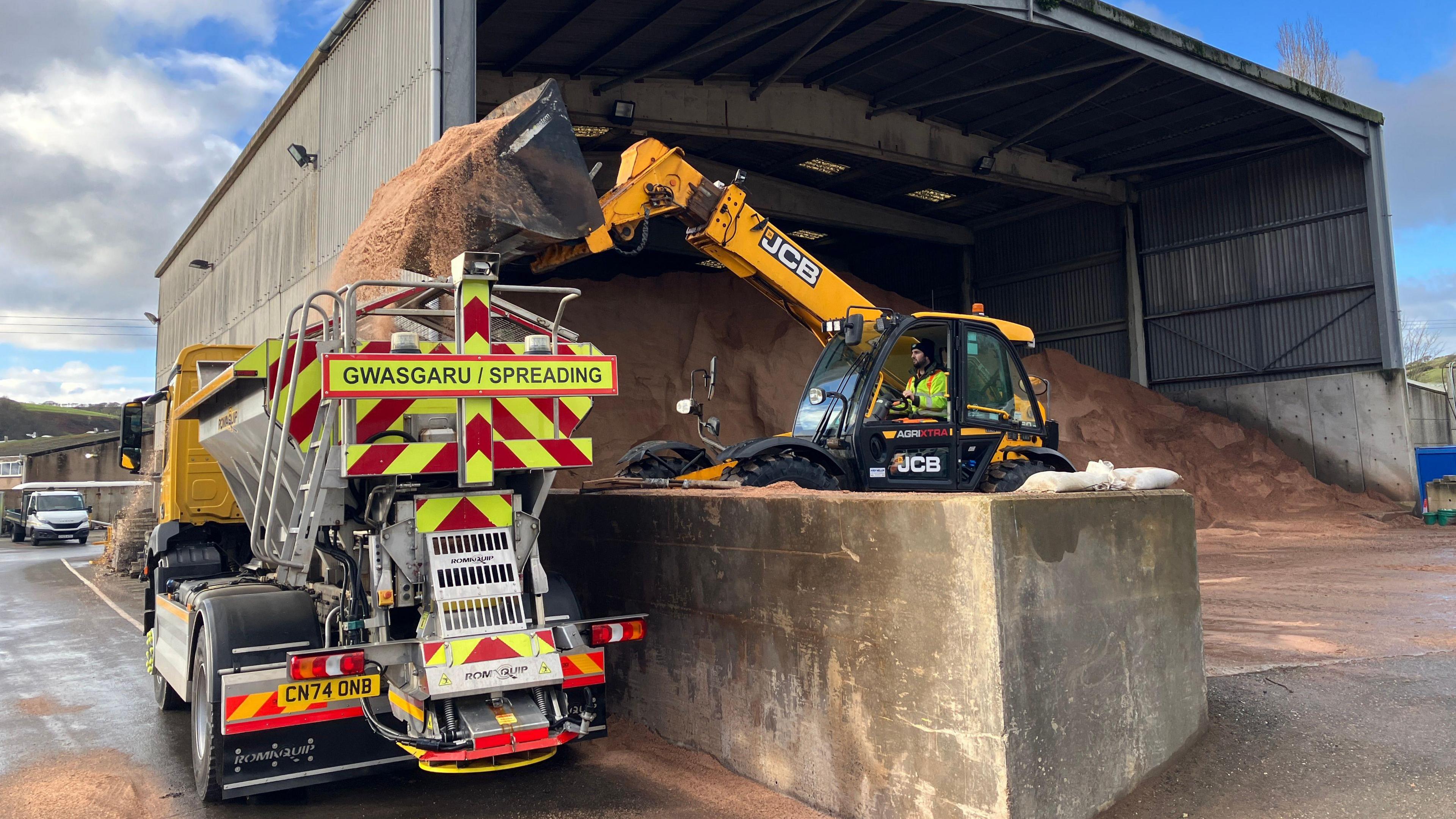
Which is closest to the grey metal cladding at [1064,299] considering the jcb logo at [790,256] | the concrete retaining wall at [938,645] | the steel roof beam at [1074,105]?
the steel roof beam at [1074,105]

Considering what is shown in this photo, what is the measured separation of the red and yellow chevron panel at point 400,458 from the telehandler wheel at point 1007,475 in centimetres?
539

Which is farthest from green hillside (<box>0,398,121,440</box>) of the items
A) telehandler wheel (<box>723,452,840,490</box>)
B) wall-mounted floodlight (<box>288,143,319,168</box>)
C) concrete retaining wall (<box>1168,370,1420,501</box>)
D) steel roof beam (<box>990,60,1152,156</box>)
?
telehandler wheel (<box>723,452,840,490</box>)

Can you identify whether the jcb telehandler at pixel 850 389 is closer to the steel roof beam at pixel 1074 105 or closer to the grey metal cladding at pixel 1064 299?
the steel roof beam at pixel 1074 105

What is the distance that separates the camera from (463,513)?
5035 mm

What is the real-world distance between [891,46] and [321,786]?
1451 centimetres

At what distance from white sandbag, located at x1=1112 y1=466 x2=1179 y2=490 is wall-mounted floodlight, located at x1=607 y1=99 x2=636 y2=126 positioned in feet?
44.7

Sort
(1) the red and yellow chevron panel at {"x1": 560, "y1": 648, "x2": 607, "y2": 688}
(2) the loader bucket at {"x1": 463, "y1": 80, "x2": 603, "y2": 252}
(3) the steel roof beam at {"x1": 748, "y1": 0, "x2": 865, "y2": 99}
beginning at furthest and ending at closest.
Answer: (3) the steel roof beam at {"x1": 748, "y1": 0, "x2": 865, "y2": 99}
(2) the loader bucket at {"x1": 463, "y1": 80, "x2": 603, "y2": 252}
(1) the red and yellow chevron panel at {"x1": 560, "y1": 648, "x2": 607, "y2": 688}

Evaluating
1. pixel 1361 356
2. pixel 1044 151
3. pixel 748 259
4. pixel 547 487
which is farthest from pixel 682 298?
pixel 547 487

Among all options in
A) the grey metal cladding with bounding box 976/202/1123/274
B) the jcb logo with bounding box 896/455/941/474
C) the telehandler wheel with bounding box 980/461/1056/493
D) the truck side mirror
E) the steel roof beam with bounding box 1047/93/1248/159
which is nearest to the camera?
the jcb logo with bounding box 896/455/941/474

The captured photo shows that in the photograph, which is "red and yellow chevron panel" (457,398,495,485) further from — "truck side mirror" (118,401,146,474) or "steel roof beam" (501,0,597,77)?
"steel roof beam" (501,0,597,77)

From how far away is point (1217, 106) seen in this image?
18469mm

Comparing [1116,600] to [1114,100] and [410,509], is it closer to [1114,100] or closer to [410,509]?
[410,509]

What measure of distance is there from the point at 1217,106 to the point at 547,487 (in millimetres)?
17470

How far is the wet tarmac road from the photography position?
4.98 metres
